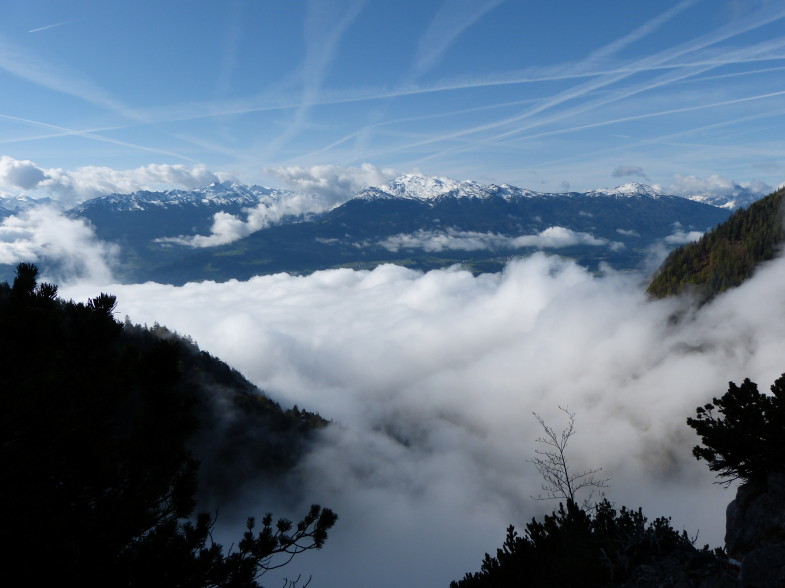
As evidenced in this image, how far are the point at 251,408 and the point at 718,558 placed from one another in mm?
161077

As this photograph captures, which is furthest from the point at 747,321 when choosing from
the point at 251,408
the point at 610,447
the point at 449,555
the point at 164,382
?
the point at 164,382

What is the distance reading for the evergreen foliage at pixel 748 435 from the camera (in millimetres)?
13273

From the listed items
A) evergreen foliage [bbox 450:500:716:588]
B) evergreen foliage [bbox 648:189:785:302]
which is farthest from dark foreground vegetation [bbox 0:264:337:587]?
evergreen foliage [bbox 648:189:785:302]

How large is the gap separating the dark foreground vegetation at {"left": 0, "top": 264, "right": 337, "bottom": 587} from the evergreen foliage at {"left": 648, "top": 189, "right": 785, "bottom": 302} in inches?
8385

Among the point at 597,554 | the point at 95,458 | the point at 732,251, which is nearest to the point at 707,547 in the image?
the point at 597,554

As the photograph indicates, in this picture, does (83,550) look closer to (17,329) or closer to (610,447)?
(17,329)

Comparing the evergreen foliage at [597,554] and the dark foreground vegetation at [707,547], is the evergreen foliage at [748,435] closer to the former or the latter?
the dark foreground vegetation at [707,547]

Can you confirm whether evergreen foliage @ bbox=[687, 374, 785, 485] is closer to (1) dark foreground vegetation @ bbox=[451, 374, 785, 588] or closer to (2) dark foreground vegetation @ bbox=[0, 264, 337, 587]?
(1) dark foreground vegetation @ bbox=[451, 374, 785, 588]

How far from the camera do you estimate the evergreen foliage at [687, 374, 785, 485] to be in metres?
13.3

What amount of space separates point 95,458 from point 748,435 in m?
16.9

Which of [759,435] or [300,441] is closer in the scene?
[759,435]

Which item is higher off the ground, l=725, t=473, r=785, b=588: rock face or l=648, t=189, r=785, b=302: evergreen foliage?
l=648, t=189, r=785, b=302: evergreen foliage

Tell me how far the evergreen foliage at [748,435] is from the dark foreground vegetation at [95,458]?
13.1 meters

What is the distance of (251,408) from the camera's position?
158875 millimetres
